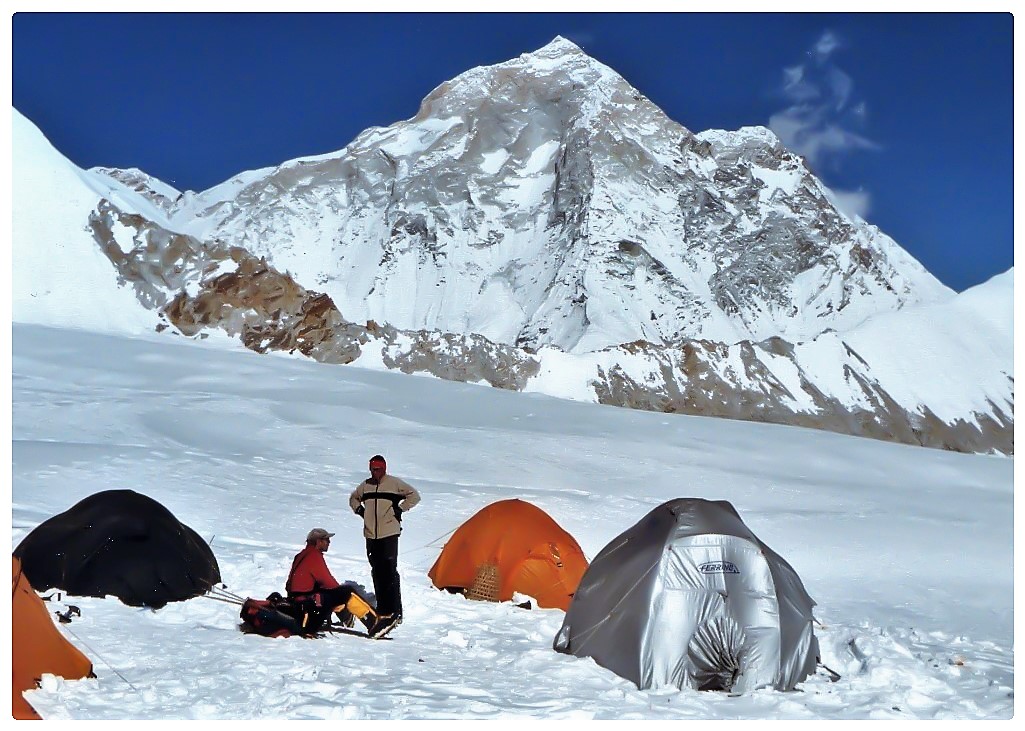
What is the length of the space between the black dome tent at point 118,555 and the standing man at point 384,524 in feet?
6.03

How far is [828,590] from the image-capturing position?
39.3 ft

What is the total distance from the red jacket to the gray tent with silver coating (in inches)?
90.0

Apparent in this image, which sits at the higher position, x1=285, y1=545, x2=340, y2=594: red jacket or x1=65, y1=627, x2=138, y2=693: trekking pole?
x1=285, y1=545, x2=340, y2=594: red jacket

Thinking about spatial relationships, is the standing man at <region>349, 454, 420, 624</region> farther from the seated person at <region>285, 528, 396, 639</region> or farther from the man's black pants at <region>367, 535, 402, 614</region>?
the seated person at <region>285, 528, 396, 639</region>

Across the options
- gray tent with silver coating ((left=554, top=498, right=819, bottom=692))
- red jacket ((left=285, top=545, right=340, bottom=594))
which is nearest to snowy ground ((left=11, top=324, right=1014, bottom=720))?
gray tent with silver coating ((left=554, top=498, right=819, bottom=692))

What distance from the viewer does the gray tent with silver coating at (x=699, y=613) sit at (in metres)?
7.47

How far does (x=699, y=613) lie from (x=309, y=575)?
3.51m

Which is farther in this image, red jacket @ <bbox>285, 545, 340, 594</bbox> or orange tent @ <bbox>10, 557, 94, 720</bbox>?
red jacket @ <bbox>285, 545, 340, 594</bbox>

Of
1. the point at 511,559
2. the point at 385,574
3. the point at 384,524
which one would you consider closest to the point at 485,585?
the point at 511,559

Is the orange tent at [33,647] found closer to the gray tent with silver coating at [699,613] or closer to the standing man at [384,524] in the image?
the standing man at [384,524]

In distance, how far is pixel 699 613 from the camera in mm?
7617

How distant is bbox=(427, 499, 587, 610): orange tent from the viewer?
10477 millimetres

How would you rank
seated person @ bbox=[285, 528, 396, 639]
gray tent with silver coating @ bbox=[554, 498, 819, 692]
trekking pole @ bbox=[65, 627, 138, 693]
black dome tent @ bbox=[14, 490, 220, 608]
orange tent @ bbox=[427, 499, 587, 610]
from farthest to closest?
orange tent @ bbox=[427, 499, 587, 610], black dome tent @ bbox=[14, 490, 220, 608], seated person @ bbox=[285, 528, 396, 639], gray tent with silver coating @ bbox=[554, 498, 819, 692], trekking pole @ bbox=[65, 627, 138, 693]

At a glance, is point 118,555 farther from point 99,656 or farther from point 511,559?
point 511,559
